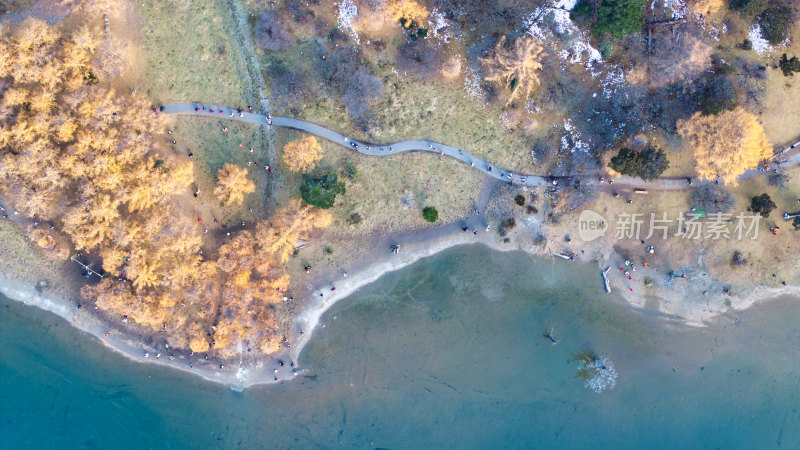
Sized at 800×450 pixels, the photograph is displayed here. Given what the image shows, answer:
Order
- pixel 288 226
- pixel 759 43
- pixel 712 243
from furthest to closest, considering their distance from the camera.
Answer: pixel 712 243
pixel 759 43
pixel 288 226

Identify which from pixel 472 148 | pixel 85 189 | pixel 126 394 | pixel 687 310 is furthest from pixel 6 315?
pixel 687 310

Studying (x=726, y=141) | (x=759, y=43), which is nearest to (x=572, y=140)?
(x=726, y=141)

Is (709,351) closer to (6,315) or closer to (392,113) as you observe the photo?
(392,113)

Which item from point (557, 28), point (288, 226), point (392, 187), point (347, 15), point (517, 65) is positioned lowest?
point (288, 226)

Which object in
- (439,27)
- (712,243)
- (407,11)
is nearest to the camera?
(407,11)

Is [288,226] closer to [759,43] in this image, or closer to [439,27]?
[439,27]

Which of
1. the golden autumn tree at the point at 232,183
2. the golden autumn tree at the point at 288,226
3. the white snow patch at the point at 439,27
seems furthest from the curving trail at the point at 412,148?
the white snow patch at the point at 439,27

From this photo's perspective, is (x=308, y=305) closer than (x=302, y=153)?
No

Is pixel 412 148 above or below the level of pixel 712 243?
above
